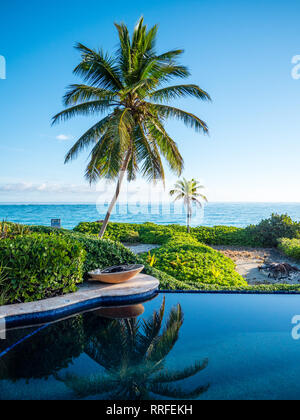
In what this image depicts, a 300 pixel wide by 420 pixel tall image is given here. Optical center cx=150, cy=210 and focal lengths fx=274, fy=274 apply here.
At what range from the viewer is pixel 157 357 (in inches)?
140

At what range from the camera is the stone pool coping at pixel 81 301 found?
433 centimetres

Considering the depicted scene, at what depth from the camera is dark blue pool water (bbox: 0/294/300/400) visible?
9.57ft

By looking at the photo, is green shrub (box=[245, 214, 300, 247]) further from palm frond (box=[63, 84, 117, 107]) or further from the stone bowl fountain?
the stone bowl fountain

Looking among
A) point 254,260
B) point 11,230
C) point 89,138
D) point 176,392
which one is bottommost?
point 254,260

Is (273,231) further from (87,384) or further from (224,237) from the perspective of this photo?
(87,384)

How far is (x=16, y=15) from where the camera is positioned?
28.8ft

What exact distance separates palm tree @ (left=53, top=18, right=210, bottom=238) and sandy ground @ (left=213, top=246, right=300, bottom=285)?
462cm

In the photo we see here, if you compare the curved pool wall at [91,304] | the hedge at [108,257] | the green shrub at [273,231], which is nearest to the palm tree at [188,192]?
the green shrub at [273,231]

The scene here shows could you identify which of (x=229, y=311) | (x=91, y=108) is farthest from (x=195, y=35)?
(x=229, y=311)

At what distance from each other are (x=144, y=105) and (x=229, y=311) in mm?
7004

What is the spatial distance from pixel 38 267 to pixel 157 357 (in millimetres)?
2590

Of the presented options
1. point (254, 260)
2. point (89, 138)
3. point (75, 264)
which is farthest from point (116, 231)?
point (75, 264)

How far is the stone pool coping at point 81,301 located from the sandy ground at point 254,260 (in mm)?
4839

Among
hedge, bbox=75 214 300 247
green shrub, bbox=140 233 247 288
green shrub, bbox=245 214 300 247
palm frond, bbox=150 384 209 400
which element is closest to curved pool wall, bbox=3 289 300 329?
green shrub, bbox=140 233 247 288
